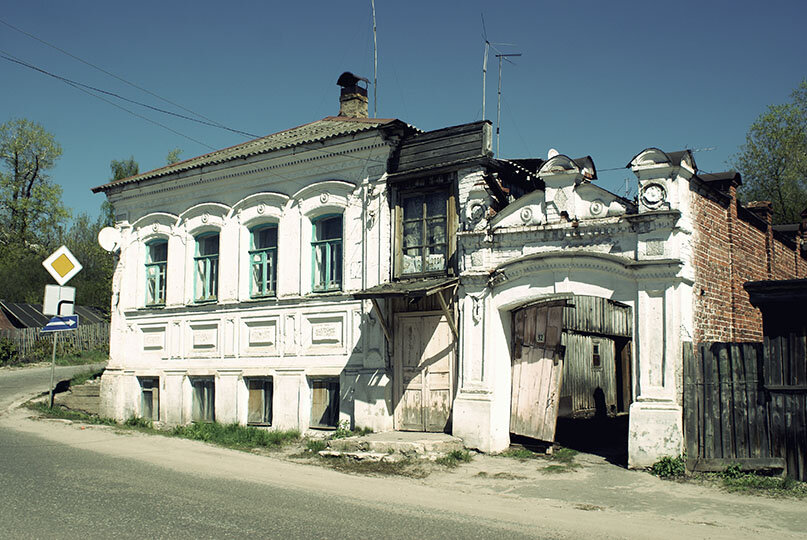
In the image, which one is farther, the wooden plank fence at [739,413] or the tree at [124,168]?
the tree at [124,168]

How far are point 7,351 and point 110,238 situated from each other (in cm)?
1591

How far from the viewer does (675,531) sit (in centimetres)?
789

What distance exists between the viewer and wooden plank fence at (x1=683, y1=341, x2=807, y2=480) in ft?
34.4

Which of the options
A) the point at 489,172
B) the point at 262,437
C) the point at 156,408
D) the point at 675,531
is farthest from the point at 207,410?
the point at 675,531

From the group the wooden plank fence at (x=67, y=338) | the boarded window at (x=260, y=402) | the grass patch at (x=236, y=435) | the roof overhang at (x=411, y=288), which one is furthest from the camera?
the wooden plank fence at (x=67, y=338)

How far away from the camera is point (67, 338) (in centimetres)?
3509

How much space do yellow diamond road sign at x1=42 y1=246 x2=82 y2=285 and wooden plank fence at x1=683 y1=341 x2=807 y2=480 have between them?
10196 millimetres

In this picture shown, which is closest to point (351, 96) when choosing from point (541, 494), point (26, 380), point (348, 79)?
point (348, 79)

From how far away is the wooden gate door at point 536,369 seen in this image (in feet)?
44.0

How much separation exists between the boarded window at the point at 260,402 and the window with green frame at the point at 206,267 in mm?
2737

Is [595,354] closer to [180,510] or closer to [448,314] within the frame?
[448,314]

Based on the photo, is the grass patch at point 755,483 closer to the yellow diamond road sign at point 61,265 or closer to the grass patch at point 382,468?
the grass patch at point 382,468

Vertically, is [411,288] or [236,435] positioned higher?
[411,288]

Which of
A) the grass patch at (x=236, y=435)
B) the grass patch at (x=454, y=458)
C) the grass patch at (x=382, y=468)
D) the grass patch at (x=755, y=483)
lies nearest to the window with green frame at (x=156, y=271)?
the grass patch at (x=236, y=435)
